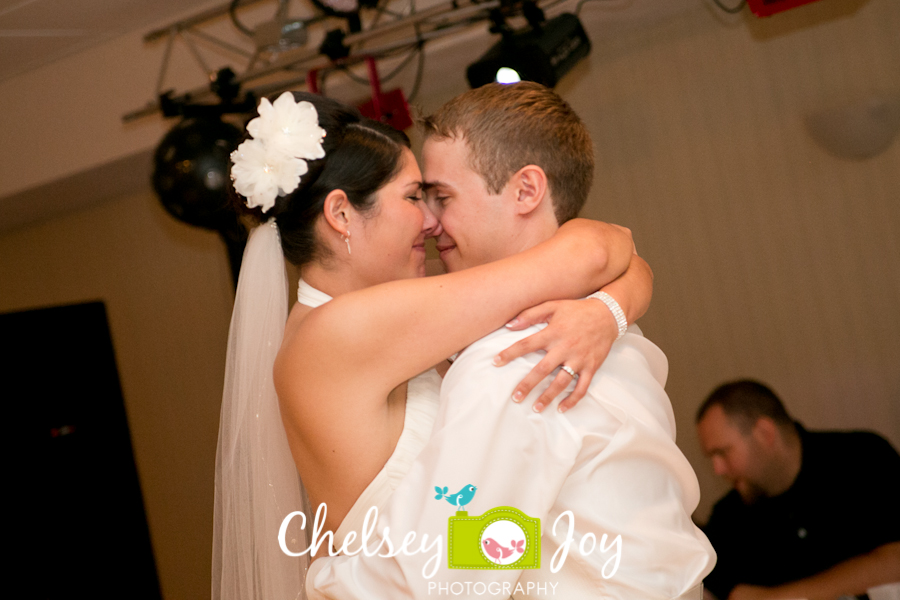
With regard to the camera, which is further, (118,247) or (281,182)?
(118,247)

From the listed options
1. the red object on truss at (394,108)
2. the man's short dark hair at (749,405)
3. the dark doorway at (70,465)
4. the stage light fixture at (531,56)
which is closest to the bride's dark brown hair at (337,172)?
the stage light fixture at (531,56)

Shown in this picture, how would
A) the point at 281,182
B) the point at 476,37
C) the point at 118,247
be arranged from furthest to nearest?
the point at 118,247 < the point at 476,37 < the point at 281,182

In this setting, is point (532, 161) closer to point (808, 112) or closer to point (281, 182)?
point (281, 182)

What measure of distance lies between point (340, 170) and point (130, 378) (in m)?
4.31

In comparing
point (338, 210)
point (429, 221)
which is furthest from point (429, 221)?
point (338, 210)

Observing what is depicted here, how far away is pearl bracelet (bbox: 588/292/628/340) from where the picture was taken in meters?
1.46

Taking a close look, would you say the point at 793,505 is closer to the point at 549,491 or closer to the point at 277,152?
the point at 549,491

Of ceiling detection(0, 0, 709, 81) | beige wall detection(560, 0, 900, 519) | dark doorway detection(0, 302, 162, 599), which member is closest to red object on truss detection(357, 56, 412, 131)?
ceiling detection(0, 0, 709, 81)

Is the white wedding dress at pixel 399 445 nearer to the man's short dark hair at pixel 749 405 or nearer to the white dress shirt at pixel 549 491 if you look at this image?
the white dress shirt at pixel 549 491

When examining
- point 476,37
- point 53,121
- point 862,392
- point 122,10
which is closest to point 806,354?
point 862,392

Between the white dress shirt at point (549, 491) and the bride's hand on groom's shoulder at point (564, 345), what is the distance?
0.08ft

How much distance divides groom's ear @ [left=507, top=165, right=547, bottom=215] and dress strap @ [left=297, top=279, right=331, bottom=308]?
0.46 m

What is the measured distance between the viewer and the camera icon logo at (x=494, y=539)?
1.19 meters

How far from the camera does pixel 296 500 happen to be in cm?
179
